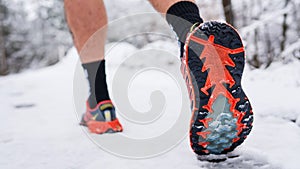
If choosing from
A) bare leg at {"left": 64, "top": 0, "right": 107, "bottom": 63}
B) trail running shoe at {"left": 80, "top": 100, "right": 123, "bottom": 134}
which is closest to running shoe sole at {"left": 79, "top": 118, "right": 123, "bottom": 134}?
trail running shoe at {"left": 80, "top": 100, "right": 123, "bottom": 134}

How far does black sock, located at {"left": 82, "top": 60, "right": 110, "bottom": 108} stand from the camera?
1088 mm

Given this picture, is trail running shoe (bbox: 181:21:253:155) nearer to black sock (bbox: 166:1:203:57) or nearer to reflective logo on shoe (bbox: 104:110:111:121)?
black sock (bbox: 166:1:203:57)

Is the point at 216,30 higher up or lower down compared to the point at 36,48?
higher up

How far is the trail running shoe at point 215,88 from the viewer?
0.69 metres

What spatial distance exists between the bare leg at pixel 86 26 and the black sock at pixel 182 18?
1.16 feet

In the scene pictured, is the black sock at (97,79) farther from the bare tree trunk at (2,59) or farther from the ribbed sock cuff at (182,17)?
the bare tree trunk at (2,59)

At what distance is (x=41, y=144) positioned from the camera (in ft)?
3.40

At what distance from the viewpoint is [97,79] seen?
1.09 metres

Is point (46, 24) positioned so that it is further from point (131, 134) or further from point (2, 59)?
point (131, 134)

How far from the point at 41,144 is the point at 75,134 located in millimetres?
136

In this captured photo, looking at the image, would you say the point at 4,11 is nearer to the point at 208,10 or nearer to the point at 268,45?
the point at 208,10

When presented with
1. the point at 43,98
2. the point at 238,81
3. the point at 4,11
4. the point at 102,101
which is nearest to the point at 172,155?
the point at 238,81

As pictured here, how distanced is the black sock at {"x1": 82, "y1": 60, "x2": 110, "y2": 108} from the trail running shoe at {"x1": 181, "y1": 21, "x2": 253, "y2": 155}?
448mm

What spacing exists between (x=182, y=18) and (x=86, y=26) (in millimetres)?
436
